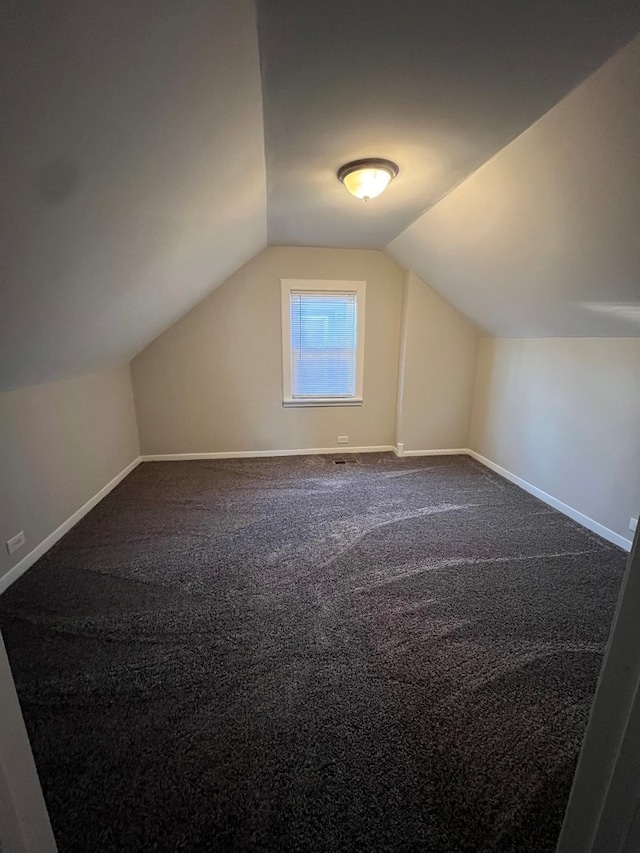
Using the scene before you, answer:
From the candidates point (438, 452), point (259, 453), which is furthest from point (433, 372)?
point (259, 453)

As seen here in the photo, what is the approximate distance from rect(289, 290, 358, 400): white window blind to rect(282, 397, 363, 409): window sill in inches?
1.9

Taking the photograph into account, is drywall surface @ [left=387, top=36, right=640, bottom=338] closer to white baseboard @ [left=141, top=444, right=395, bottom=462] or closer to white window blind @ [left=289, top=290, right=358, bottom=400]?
white window blind @ [left=289, top=290, right=358, bottom=400]

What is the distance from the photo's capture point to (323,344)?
4.15m

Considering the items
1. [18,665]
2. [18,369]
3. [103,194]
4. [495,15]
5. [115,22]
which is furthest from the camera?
[18,369]

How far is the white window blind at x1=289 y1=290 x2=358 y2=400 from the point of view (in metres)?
4.06

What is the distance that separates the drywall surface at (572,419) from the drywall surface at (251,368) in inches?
47.9

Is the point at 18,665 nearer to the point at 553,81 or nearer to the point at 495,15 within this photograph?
the point at 495,15

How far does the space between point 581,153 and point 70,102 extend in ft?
6.41

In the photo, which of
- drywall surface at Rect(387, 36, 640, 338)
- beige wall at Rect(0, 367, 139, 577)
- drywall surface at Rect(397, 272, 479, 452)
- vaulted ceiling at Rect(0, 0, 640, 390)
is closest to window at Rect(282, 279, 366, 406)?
drywall surface at Rect(397, 272, 479, 452)

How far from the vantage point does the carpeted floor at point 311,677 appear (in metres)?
1.08

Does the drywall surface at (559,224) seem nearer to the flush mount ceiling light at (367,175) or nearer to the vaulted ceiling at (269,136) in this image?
the vaulted ceiling at (269,136)

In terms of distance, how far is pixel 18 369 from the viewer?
202cm

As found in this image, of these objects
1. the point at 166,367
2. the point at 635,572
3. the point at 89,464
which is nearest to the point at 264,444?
the point at 166,367

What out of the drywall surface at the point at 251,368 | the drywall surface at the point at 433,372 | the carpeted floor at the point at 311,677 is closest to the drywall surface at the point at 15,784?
the carpeted floor at the point at 311,677
